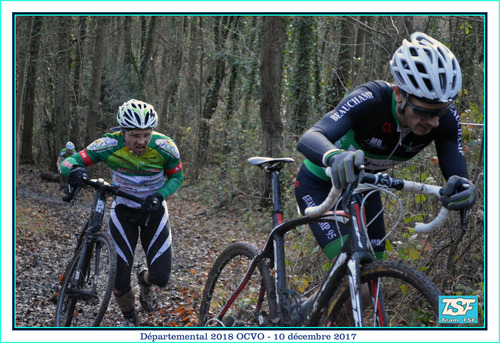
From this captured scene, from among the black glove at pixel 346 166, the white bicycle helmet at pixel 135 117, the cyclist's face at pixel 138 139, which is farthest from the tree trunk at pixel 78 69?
the black glove at pixel 346 166

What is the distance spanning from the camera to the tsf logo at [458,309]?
291cm

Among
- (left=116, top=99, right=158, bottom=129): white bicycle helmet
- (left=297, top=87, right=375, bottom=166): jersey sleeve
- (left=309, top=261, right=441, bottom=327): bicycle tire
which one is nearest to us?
(left=309, top=261, right=441, bottom=327): bicycle tire

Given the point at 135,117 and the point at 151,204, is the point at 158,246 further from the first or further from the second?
the point at 135,117

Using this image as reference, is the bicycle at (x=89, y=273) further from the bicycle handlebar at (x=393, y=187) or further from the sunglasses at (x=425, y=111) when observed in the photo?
the sunglasses at (x=425, y=111)

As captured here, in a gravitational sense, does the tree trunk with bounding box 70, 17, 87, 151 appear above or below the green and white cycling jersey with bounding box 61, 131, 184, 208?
above

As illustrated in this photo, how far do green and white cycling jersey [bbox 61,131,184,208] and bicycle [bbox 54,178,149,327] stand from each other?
0.33 m

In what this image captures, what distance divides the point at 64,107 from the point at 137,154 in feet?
52.8

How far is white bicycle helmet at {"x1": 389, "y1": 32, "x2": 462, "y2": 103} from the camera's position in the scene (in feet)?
10.2

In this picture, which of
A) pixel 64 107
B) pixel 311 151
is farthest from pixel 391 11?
pixel 64 107

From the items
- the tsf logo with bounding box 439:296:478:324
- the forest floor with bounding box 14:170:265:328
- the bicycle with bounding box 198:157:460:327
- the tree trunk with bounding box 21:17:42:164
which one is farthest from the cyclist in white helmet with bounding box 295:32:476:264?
the tree trunk with bounding box 21:17:42:164

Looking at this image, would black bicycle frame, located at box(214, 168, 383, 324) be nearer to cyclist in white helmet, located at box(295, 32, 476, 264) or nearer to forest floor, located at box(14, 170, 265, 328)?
cyclist in white helmet, located at box(295, 32, 476, 264)

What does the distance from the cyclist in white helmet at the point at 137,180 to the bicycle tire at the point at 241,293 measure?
3.93 ft

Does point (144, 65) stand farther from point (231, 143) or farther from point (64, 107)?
point (231, 143)

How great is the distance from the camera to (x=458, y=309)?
335 cm
